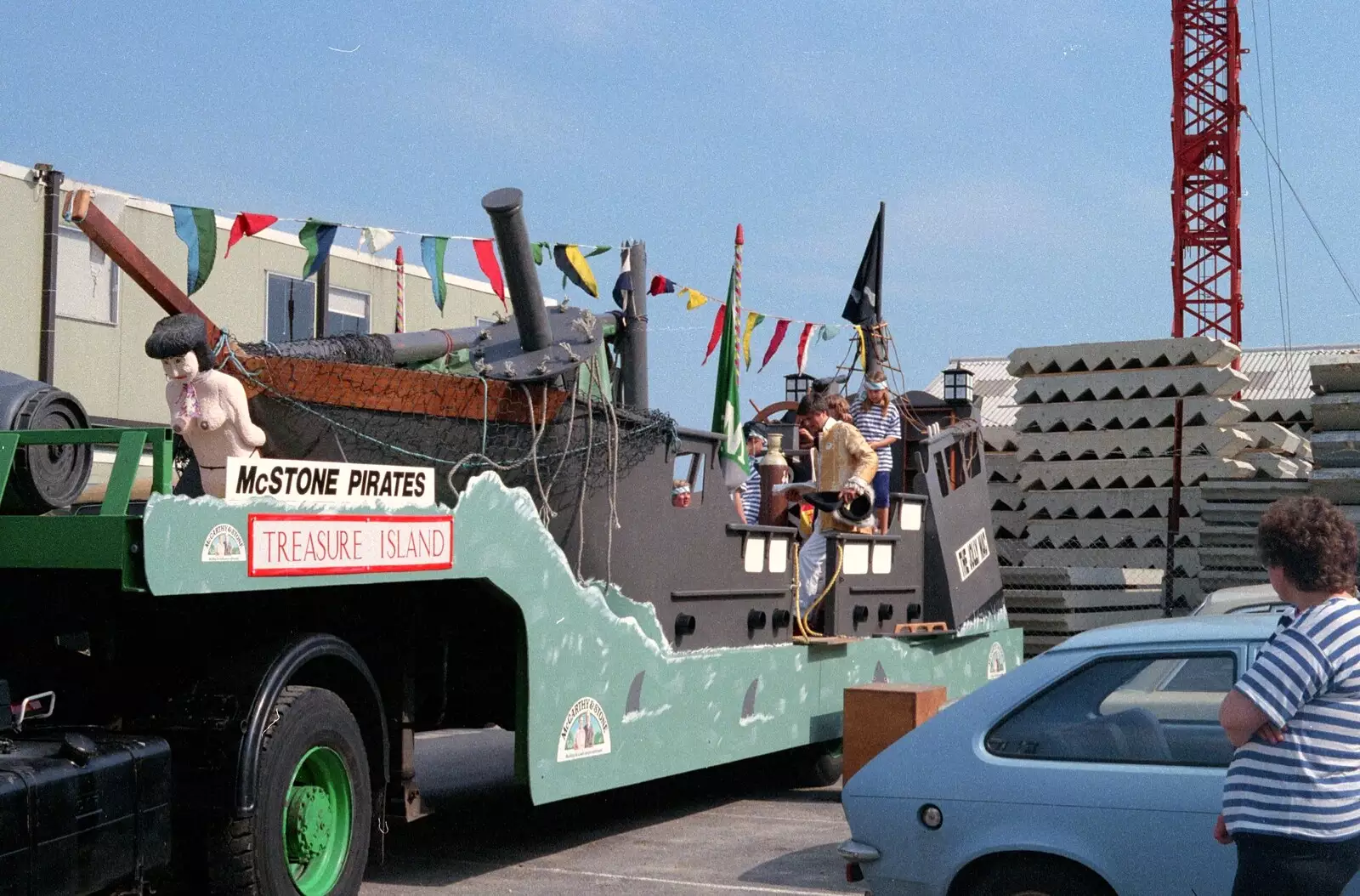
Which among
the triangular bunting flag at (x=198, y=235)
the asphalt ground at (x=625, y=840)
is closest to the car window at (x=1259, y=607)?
the asphalt ground at (x=625, y=840)

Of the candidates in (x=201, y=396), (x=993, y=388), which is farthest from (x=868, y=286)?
(x=993, y=388)

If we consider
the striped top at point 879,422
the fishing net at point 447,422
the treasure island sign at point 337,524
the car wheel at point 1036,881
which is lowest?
the car wheel at point 1036,881

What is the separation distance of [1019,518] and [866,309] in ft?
15.7

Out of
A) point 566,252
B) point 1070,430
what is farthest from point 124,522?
point 1070,430

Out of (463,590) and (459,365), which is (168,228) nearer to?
(459,365)

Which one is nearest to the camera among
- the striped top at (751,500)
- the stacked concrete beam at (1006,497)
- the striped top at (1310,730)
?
the striped top at (1310,730)

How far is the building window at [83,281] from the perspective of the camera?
1764cm

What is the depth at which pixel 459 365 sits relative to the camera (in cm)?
796

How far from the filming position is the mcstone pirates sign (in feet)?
17.6

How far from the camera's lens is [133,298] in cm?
1862

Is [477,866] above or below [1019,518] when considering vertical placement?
below

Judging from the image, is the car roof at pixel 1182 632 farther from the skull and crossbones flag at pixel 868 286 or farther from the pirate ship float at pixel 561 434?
the skull and crossbones flag at pixel 868 286

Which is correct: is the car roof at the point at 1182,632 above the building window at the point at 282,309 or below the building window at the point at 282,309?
below

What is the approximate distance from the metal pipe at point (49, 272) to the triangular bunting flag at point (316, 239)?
8.45 metres
